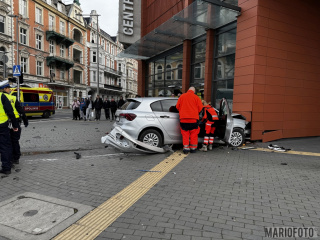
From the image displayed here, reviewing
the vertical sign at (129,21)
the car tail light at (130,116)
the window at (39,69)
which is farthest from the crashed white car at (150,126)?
the window at (39,69)

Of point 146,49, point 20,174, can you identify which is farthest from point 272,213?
point 146,49

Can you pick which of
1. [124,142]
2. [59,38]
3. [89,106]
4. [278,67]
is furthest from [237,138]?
[59,38]

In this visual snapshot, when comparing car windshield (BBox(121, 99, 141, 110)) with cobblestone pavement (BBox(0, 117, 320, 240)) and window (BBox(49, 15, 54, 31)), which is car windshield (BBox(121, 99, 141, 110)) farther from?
window (BBox(49, 15, 54, 31))

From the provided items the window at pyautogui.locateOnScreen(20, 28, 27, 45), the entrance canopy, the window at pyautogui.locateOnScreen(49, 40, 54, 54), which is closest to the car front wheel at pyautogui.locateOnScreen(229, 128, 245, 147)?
the entrance canopy

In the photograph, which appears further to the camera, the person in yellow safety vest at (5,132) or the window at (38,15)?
the window at (38,15)

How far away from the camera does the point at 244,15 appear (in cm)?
868

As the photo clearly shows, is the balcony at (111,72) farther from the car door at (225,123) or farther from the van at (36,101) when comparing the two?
the car door at (225,123)

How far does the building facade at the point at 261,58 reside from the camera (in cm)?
837

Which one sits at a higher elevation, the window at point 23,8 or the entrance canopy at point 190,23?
the window at point 23,8

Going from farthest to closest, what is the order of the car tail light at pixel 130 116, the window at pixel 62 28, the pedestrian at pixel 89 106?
1. the window at pixel 62 28
2. the pedestrian at pixel 89 106
3. the car tail light at pixel 130 116

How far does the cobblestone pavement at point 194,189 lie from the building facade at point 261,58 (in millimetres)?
2579

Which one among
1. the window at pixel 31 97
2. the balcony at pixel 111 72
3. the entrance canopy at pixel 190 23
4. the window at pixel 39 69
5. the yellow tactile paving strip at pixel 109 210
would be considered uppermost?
the balcony at pixel 111 72

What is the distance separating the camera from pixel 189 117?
6375 mm

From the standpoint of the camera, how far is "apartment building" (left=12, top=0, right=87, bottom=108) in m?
32.4
